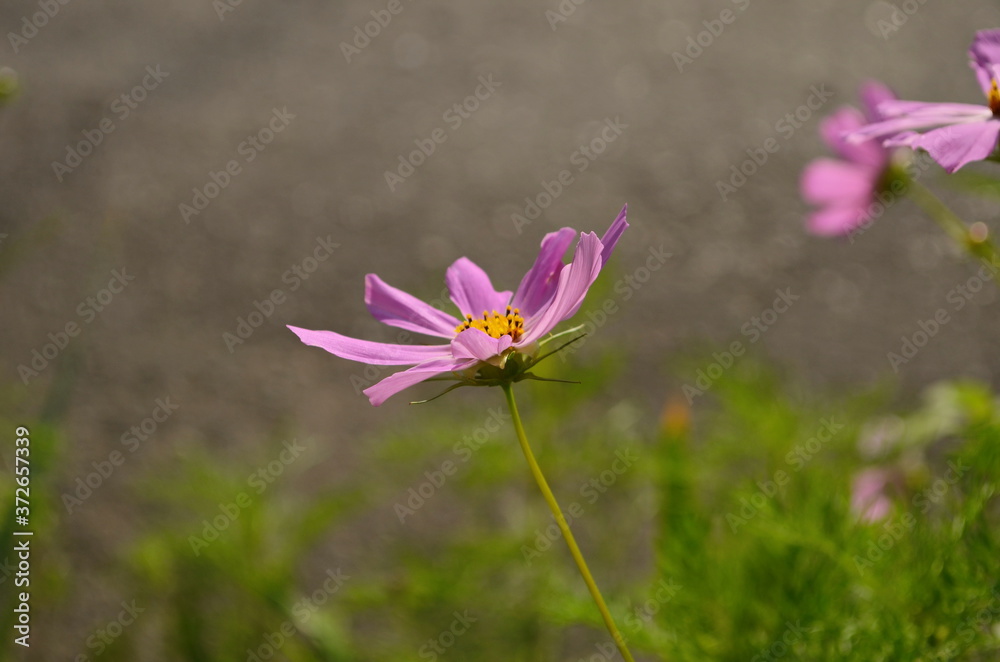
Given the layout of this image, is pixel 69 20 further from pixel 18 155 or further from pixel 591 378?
pixel 591 378

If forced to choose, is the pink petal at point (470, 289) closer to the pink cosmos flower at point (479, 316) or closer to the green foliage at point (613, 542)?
the pink cosmos flower at point (479, 316)

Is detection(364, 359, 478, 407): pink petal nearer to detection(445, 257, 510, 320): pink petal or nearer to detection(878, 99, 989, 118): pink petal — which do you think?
detection(445, 257, 510, 320): pink petal

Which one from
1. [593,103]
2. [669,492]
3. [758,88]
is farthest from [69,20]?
[669,492]

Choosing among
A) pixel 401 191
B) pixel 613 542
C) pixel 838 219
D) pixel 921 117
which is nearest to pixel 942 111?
pixel 921 117

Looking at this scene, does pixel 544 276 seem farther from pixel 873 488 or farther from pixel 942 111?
pixel 873 488

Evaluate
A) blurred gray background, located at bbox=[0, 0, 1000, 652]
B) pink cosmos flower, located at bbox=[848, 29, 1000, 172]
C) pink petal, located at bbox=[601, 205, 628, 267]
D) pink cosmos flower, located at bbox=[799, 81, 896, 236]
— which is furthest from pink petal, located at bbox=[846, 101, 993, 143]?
blurred gray background, located at bbox=[0, 0, 1000, 652]

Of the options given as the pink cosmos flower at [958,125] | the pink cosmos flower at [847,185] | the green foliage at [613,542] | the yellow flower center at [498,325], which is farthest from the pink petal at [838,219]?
the yellow flower center at [498,325]

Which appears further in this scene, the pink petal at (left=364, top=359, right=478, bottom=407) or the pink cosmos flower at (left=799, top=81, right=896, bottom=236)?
the pink cosmos flower at (left=799, top=81, right=896, bottom=236)

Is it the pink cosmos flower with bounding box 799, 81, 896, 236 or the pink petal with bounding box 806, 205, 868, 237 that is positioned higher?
the pink cosmos flower with bounding box 799, 81, 896, 236
